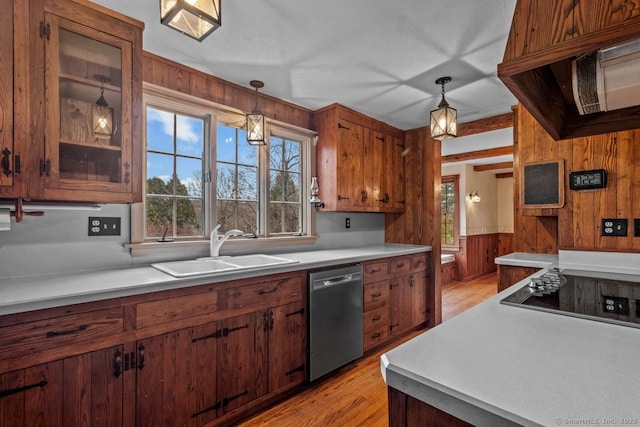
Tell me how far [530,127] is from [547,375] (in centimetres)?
235

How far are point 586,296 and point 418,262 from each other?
2194 mm

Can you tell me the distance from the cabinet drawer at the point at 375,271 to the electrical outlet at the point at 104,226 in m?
1.84

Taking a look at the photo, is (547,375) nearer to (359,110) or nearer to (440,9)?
(440,9)

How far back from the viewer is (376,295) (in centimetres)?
286

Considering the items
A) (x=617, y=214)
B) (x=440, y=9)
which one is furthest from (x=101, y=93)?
(x=617, y=214)

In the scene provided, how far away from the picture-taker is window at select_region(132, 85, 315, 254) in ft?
7.24

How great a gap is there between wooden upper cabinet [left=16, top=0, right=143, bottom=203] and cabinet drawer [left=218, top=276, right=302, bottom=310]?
745mm

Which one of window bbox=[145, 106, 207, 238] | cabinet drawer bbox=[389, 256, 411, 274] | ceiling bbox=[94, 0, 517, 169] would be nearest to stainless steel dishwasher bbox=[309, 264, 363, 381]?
cabinet drawer bbox=[389, 256, 411, 274]

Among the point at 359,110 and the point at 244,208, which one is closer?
the point at 244,208

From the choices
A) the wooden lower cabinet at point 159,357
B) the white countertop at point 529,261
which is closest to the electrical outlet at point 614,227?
the white countertop at point 529,261

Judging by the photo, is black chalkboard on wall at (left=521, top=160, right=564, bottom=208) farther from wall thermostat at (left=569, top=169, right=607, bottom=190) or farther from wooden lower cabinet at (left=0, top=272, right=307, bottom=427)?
wooden lower cabinet at (left=0, top=272, right=307, bottom=427)

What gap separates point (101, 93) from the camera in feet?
5.24

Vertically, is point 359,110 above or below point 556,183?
above

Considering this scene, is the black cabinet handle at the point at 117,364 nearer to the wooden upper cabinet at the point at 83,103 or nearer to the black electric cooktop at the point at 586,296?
the wooden upper cabinet at the point at 83,103
